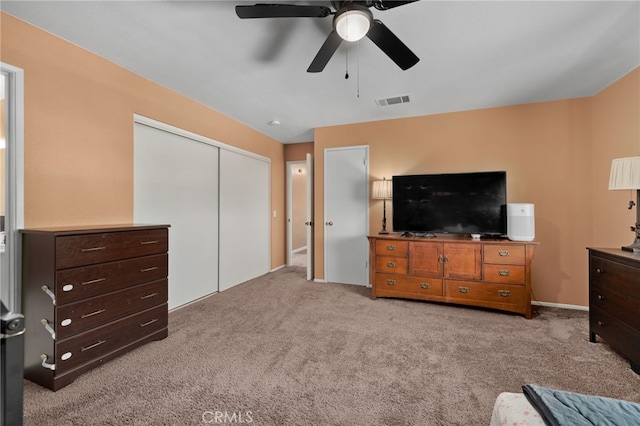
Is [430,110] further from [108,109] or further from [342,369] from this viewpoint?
[108,109]

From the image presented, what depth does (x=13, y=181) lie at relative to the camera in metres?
1.88

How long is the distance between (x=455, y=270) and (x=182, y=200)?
3376 mm

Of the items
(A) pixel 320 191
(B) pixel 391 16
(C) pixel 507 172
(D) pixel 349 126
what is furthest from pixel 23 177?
(C) pixel 507 172

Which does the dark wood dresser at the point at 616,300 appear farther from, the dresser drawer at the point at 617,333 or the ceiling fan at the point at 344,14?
the ceiling fan at the point at 344,14

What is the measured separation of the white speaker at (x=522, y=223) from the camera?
299cm

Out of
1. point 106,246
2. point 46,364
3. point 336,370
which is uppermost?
point 106,246

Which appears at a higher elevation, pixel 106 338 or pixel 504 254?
pixel 504 254

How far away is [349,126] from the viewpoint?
4.27 meters

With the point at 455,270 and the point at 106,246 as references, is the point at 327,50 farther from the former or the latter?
the point at 455,270

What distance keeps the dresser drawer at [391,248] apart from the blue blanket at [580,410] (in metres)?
2.38

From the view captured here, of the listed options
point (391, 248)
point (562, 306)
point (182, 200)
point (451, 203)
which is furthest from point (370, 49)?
point (562, 306)

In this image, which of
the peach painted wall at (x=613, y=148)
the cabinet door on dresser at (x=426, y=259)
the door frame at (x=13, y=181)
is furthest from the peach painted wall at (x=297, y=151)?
the peach painted wall at (x=613, y=148)

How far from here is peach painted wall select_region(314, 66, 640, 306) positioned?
3.06 meters

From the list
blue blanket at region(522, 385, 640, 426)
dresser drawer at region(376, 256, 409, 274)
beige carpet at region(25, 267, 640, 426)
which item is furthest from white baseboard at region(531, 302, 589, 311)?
blue blanket at region(522, 385, 640, 426)
